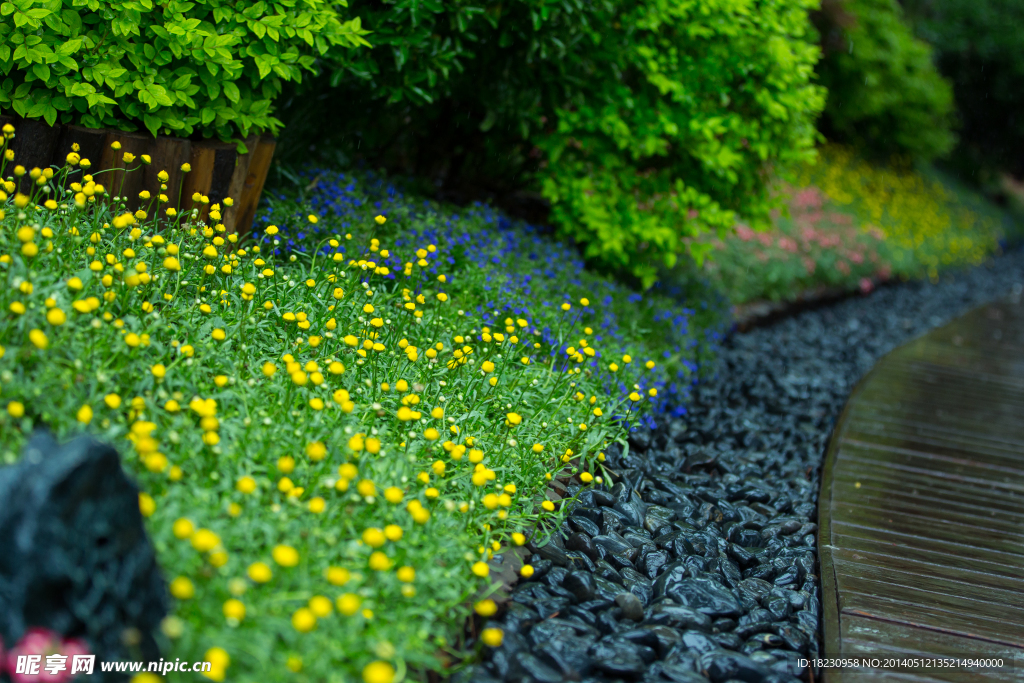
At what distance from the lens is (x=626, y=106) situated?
14.3 feet

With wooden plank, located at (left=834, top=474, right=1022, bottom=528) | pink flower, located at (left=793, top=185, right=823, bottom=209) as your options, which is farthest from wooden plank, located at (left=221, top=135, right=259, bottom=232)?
pink flower, located at (left=793, top=185, right=823, bottom=209)

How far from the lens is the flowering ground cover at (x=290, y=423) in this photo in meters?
1.54

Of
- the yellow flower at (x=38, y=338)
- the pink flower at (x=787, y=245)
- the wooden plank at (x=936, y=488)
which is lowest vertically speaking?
the pink flower at (x=787, y=245)

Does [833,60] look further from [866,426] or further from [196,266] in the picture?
[196,266]

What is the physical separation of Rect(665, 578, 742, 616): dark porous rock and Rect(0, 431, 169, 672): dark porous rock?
4.93 feet

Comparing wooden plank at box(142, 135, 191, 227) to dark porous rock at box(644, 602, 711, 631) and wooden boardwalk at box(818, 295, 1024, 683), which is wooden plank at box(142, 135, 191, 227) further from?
wooden boardwalk at box(818, 295, 1024, 683)

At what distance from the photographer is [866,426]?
403 centimetres

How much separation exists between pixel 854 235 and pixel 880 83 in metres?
4.34

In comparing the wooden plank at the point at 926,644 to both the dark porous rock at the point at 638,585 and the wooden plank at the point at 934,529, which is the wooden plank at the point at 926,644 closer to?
the dark porous rock at the point at 638,585

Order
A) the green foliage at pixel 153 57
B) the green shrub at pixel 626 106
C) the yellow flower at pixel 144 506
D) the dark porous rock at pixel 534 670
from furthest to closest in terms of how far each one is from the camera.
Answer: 1. the green shrub at pixel 626 106
2. the green foliage at pixel 153 57
3. the dark porous rock at pixel 534 670
4. the yellow flower at pixel 144 506

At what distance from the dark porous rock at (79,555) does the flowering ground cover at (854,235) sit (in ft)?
14.9

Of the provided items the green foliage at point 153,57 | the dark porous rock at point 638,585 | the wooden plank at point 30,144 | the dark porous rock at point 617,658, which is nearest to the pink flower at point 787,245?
the green foliage at point 153,57

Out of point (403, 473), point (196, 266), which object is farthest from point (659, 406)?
point (196, 266)

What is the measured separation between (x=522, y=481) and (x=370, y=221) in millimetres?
1868
